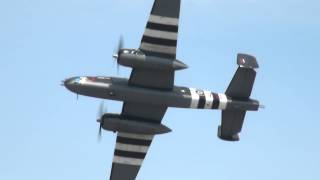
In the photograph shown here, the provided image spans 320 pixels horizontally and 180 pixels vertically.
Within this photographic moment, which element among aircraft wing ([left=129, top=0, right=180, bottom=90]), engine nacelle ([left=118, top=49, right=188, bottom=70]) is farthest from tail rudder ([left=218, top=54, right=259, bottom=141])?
aircraft wing ([left=129, top=0, right=180, bottom=90])

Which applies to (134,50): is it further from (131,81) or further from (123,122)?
(123,122)

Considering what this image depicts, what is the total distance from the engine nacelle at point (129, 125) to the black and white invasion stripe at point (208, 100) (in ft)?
11.8

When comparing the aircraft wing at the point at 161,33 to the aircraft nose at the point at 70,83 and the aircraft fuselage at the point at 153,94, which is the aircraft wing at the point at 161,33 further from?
the aircraft nose at the point at 70,83

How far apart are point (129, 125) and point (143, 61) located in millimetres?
6271

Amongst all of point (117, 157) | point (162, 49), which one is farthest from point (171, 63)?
point (117, 157)

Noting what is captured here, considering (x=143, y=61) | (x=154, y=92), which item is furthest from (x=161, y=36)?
(x=154, y=92)

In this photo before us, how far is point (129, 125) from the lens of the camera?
55750mm

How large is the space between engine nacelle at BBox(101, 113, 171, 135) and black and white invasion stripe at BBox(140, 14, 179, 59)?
6619mm

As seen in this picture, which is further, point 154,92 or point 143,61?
point 154,92

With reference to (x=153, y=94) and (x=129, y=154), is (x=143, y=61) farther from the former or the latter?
(x=129, y=154)

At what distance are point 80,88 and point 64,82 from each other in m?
1.41

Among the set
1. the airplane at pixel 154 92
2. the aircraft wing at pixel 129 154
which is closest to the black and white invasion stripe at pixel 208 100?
the airplane at pixel 154 92

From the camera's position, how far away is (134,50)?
52406mm

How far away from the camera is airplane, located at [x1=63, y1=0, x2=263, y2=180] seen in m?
52.4
